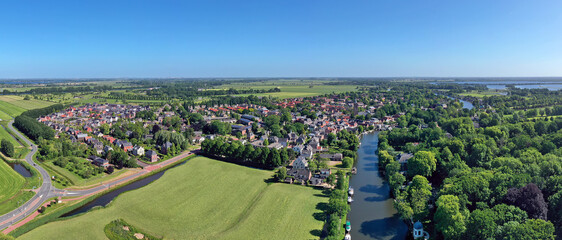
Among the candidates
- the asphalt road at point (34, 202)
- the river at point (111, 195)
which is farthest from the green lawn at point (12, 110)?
the river at point (111, 195)

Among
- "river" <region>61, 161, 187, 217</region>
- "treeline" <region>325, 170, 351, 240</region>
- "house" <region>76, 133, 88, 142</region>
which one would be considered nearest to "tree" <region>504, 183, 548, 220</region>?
"treeline" <region>325, 170, 351, 240</region>

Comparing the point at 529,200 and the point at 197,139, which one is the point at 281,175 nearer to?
the point at 529,200

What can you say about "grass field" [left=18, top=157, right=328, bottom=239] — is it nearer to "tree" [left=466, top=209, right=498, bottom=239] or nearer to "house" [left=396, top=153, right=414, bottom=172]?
"tree" [left=466, top=209, right=498, bottom=239]

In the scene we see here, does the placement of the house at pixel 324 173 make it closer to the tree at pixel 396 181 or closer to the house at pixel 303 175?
the house at pixel 303 175

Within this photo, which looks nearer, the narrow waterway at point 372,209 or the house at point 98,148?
the narrow waterway at point 372,209

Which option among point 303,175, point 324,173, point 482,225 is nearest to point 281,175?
point 303,175

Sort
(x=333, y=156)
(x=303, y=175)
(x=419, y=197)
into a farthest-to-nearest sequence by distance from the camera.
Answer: (x=333, y=156)
(x=303, y=175)
(x=419, y=197)
